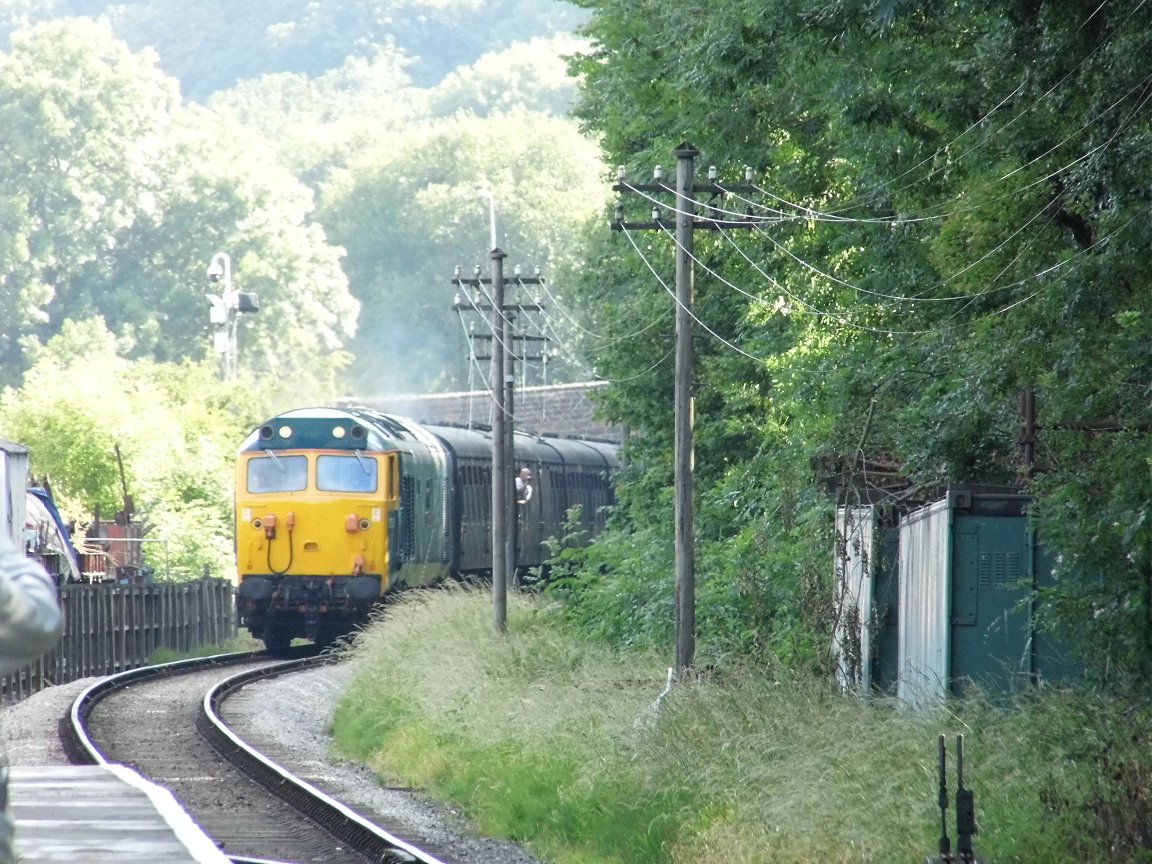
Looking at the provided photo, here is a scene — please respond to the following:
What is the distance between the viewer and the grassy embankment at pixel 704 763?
34.5 feet

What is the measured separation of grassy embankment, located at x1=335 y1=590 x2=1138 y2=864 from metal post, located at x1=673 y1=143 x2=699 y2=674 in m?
0.68

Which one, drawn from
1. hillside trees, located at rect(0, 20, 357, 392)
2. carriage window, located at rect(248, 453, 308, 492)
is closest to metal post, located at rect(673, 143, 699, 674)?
carriage window, located at rect(248, 453, 308, 492)

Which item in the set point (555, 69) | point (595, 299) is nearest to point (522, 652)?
point (595, 299)

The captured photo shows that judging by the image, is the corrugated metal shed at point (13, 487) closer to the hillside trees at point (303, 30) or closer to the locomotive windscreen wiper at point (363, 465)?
the locomotive windscreen wiper at point (363, 465)

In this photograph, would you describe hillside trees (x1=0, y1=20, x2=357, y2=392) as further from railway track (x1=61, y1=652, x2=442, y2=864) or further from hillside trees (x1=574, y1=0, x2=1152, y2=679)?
railway track (x1=61, y1=652, x2=442, y2=864)

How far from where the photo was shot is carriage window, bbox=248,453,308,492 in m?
29.6

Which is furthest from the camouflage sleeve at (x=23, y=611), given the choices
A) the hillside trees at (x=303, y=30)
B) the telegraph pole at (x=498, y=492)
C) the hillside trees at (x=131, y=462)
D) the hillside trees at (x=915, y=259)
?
the hillside trees at (x=303, y=30)

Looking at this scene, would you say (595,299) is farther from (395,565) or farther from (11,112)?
(11,112)

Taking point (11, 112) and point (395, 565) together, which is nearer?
point (395, 565)

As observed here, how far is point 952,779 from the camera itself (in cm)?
1091

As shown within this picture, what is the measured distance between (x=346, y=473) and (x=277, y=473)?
114 cm

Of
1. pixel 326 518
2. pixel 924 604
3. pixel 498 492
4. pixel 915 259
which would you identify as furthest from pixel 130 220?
pixel 924 604

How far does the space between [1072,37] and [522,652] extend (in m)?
10.4

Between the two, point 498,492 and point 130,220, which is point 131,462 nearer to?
point 498,492
